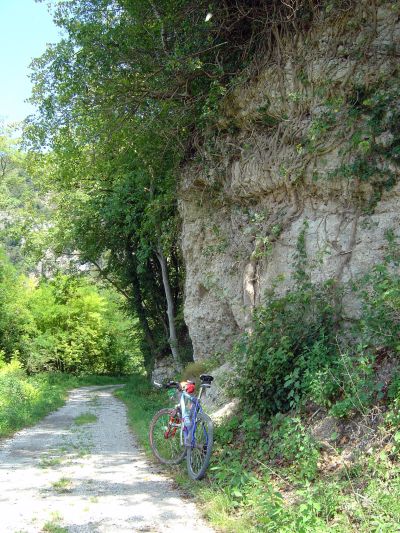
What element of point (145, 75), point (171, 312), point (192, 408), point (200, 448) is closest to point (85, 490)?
point (200, 448)

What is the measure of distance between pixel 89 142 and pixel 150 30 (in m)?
Answer: 3.20

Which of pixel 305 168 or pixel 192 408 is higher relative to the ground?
pixel 305 168

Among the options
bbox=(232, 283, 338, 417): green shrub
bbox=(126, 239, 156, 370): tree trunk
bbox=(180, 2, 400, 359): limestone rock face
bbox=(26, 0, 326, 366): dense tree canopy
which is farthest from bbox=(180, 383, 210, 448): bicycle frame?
bbox=(126, 239, 156, 370): tree trunk

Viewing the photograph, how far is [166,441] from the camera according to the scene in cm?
815

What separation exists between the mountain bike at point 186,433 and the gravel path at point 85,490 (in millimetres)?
347

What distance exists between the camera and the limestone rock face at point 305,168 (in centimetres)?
834

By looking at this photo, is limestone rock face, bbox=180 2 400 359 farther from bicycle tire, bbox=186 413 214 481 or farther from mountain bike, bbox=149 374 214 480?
bicycle tire, bbox=186 413 214 481

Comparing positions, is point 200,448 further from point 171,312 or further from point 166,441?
point 171,312

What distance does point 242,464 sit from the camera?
659 centimetres

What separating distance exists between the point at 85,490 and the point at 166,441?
2.01 meters

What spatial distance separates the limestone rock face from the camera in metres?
8.34

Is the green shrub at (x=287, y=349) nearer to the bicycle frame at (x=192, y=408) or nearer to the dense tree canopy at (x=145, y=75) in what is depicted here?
the bicycle frame at (x=192, y=408)

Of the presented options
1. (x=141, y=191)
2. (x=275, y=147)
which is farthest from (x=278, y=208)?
(x=141, y=191)

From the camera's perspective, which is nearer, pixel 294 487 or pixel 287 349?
pixel 294 487
